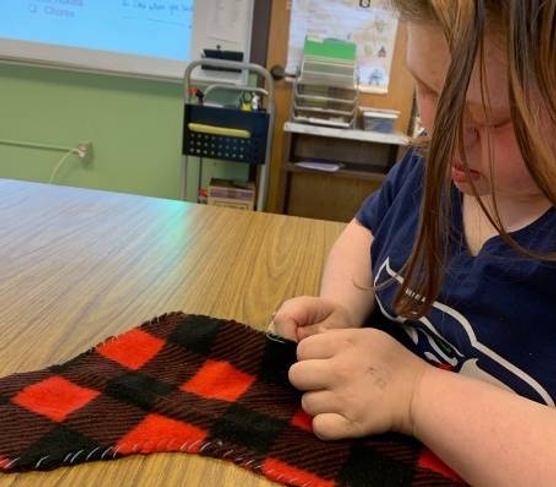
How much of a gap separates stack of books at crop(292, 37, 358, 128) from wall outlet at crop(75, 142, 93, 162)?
0.97m

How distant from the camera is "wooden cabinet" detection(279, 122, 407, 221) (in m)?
2.17

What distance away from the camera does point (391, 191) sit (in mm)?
708

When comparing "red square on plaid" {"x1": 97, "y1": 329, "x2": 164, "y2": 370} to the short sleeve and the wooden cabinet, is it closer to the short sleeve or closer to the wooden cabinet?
the short sleeve

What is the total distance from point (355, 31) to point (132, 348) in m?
2.09

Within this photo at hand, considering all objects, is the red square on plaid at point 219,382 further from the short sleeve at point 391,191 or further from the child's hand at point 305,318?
the short sleeve at point 391,191

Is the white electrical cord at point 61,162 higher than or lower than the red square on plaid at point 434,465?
lower

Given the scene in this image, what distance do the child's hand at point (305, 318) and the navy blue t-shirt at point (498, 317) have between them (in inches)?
2.3

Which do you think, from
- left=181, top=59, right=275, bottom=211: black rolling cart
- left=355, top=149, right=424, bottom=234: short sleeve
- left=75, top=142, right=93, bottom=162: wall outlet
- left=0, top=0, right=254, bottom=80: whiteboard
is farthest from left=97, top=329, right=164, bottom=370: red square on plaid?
left=75, top=142, right=93, bottom=162: wall outlet

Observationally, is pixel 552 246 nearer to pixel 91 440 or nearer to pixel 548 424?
pixel 548 424

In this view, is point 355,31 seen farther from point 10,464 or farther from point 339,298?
point 10,464

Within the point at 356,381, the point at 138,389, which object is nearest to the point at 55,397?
the point at 138,389

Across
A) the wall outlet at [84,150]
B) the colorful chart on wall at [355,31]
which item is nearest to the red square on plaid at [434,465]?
the colorful chart on wall at [355,31]

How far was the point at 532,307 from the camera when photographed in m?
0.44

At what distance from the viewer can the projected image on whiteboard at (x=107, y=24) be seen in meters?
2.29
